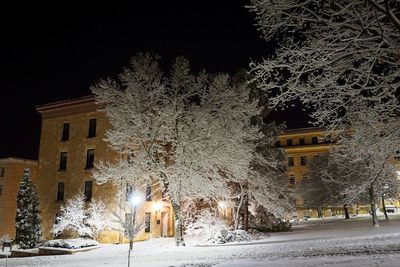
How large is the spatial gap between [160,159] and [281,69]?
16.9 meters

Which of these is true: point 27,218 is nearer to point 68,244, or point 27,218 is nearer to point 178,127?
point 68,244

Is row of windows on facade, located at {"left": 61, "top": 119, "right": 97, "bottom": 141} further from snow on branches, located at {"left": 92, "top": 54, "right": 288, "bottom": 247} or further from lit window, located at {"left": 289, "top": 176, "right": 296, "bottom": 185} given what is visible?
lit window, located at {"left": 289, "top": 176, "right": 296, "bottom": 185}

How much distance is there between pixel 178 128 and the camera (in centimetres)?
Result: 2533

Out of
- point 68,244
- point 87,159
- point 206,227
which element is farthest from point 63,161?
point 206,227

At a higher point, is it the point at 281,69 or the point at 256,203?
the point at 281,69

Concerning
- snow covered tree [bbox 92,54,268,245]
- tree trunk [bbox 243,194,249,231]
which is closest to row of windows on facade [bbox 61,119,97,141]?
snow covered tree [bbox 92,54,268,245]

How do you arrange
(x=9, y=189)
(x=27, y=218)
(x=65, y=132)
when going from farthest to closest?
(x=9, y=189) → (x=65, y=132) → (x=27, y=218)

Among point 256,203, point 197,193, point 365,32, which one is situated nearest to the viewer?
Answer: point 365,32

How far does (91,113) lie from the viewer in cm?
3669

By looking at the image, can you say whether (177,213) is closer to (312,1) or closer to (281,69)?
(281,69)

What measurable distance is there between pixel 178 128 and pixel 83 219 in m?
13.1

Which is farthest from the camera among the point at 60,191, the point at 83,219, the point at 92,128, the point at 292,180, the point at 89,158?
the point at 292,180

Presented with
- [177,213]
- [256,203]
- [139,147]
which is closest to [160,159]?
[139,147]

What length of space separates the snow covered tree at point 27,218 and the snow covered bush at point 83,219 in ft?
5.08
